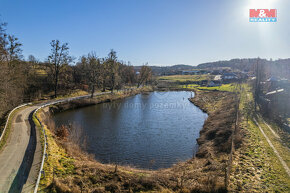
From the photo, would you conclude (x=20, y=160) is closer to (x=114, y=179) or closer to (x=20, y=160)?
(x=20, y=160)

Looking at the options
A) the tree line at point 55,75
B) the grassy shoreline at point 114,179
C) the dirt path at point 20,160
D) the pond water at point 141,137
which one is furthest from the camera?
the tree line at point 55,75

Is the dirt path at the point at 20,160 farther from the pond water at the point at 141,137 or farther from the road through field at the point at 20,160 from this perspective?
the pond water at the point at 141,137

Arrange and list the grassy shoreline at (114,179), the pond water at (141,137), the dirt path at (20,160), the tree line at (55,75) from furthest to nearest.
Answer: the tree line at (55,75)
the pond water at (141,137)
the grassy shoreline at (114,179)
the dirt path at (20,160)

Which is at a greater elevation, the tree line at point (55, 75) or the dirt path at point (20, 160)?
the tree line at point (55, 75)

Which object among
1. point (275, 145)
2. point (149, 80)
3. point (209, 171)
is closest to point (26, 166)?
point (209, 171)

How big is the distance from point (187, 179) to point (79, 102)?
117ft

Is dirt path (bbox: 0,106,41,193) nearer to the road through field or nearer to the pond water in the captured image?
the road through field

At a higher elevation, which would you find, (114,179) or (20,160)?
(20,160)

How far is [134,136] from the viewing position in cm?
2322

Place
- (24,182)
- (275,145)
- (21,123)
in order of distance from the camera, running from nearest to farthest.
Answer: (24,182), (275,145), (21,123)

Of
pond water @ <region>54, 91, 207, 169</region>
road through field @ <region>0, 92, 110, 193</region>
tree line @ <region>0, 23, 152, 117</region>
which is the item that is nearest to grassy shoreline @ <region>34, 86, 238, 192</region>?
road through field @ <region>0, 92, 110, 193</region>

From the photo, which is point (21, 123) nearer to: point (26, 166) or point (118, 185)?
point (26, 166)

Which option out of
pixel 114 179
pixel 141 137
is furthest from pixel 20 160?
pixel 141 137

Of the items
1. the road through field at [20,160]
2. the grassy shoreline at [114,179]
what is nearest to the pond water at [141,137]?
the grassy shoreline at [114,179]
